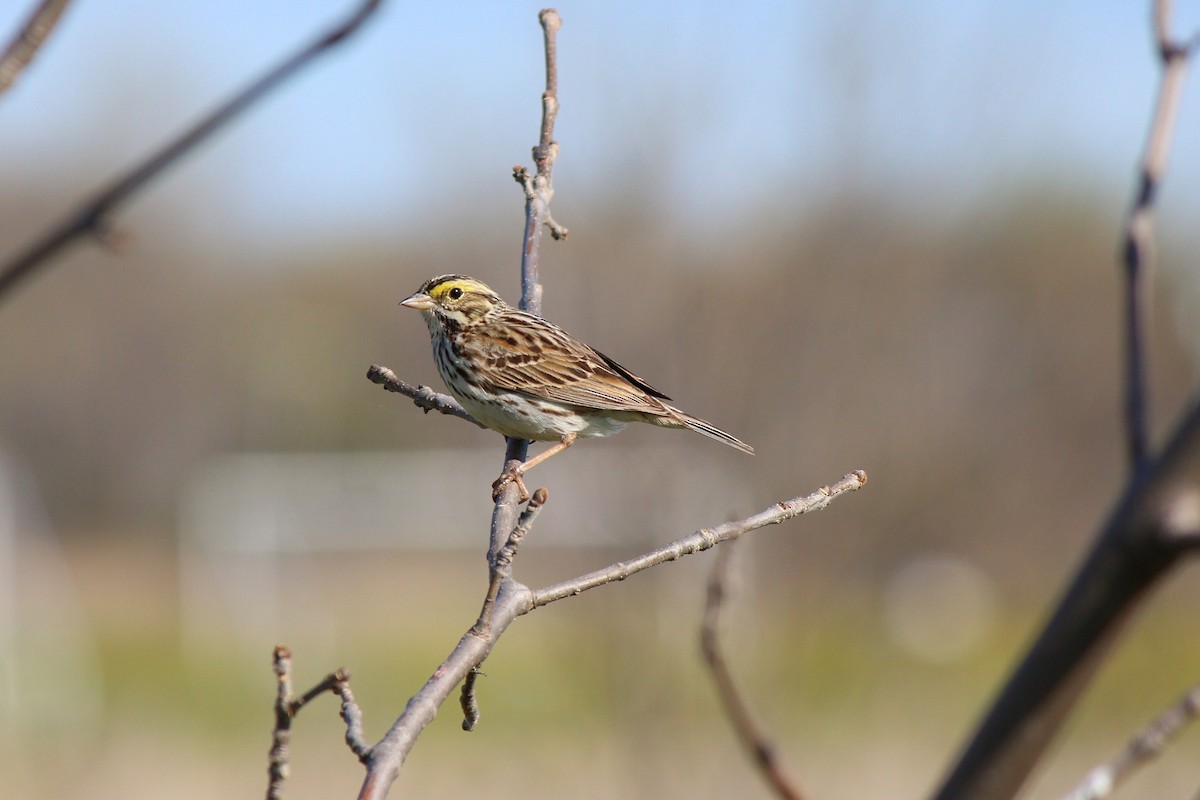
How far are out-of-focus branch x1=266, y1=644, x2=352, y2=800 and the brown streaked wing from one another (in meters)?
3.91

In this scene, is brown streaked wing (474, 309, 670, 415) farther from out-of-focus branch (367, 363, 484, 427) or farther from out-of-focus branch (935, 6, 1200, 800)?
out-of-focus branch (935, 6, 1200, 800)

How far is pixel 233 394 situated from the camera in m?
39.2

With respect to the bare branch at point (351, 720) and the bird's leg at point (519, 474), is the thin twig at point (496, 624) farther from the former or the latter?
the bird's leg at point (519, 474)

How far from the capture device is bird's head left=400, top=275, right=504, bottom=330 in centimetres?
717

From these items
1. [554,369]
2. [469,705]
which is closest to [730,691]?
[469,705]

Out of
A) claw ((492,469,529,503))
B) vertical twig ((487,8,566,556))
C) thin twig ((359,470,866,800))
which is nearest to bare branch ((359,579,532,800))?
thin twig ((359,470,866,800))

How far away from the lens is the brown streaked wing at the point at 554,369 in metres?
6.52

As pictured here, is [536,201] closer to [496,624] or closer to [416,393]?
[416,393]

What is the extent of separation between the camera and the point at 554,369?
675 centimetres

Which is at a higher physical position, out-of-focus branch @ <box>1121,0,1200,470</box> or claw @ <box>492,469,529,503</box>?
out-of-focus branch @ <box>1121,0,1200,470</box>

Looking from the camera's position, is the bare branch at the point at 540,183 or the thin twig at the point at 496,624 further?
the bare branch at the point at 540,183

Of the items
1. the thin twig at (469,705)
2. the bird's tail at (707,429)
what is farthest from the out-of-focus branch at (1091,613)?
the bird's tail at (707,429)

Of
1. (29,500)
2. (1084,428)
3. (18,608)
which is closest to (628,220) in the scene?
(18,608)

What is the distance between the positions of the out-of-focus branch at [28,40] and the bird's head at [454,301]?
5382 millimetres
